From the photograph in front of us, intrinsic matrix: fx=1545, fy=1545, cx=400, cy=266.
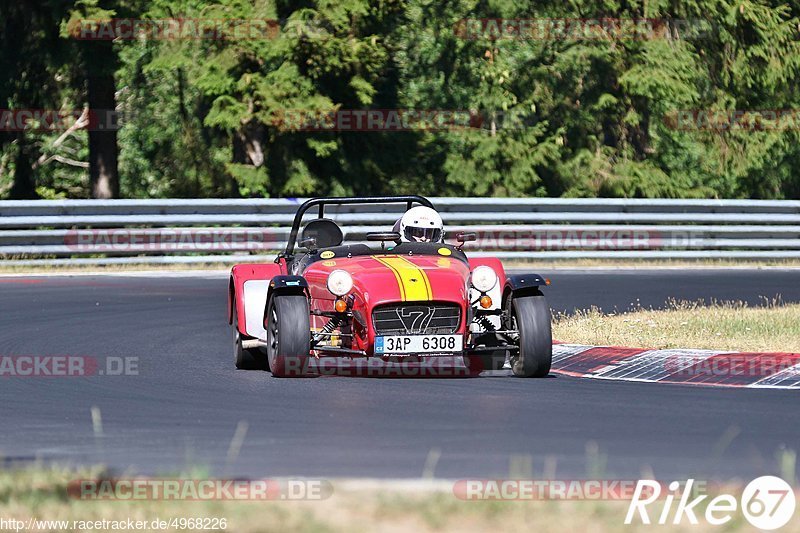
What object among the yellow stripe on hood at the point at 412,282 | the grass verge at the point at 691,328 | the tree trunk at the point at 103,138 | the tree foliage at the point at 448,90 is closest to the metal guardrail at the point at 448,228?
the tree foliage at the point at 448,90

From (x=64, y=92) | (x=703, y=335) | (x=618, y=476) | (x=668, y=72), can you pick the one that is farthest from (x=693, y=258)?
(x=618, y=476)

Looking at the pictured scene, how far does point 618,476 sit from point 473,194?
82.8ft

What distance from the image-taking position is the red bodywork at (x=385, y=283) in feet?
37.1

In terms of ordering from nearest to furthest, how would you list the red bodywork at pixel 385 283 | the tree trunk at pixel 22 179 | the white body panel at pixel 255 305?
the red bodywork at pixel 385 283, the white body panel at pixel 255 305, the tree trunk at pixel 22 179

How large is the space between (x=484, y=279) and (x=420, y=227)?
1178 mm

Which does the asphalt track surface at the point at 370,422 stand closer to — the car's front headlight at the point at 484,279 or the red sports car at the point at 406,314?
the red sports car at the point at 406,314

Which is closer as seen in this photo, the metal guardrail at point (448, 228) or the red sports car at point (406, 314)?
the red sports car at point (406, 314)

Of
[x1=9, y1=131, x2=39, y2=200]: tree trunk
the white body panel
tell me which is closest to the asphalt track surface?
the white body panel

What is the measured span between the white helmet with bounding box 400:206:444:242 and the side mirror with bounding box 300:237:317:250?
72 centimetres

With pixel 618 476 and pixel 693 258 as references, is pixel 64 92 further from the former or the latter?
pixel 618 476

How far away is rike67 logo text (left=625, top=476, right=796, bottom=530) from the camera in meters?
6.22

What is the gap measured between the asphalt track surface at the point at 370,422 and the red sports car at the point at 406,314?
0.76 feet

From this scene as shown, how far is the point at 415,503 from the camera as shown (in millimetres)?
6422

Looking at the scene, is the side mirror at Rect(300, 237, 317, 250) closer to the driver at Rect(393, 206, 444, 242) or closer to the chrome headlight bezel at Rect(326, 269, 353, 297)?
the driver at Rect(393, 206, 444, 242)
